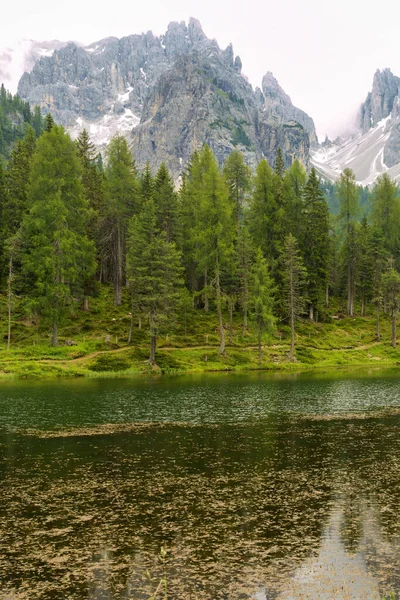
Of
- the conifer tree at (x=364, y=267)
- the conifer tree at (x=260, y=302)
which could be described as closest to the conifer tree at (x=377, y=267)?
the conifer tree at (x=364, y=267)

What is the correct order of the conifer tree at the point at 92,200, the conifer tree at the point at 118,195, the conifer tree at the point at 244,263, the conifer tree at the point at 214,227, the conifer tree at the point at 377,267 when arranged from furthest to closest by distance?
the conifer tree at the point at 377,267 < the conifer tree at the point at 92,200 < the conifer tree at the point at 118,195 < the conifer tree at the point at 244,263 < the conifer tree at the point at 214,227

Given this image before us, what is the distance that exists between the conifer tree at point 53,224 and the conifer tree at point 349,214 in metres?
48.1

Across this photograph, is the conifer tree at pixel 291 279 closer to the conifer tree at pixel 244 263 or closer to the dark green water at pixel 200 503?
the conifer tree at pixel 244 263

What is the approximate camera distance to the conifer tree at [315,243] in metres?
81.6

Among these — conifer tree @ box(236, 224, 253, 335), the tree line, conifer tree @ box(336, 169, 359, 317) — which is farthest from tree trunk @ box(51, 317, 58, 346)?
conifer tree @ box(336, 169, 359, 317)

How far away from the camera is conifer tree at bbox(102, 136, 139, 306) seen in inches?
2928

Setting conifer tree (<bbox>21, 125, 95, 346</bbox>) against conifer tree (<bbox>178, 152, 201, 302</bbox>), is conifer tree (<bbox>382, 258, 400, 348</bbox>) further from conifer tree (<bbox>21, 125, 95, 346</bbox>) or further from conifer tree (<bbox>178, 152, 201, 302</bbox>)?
conifer tree (<bbox>21, 125, 95, 346</bbox>)

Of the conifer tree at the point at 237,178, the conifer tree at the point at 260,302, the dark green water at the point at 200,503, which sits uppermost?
the conifer tree at the point at 237,178

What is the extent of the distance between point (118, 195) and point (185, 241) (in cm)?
1183

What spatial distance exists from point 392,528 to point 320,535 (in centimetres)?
192

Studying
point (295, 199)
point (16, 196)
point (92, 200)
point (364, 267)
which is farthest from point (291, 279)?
point (16, 196)

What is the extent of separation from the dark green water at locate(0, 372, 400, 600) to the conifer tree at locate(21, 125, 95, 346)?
27.9 m

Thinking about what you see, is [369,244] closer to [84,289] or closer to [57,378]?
[84,289]

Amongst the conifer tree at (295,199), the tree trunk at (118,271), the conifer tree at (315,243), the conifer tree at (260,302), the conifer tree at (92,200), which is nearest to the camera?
the conifer tree at (260,302)
